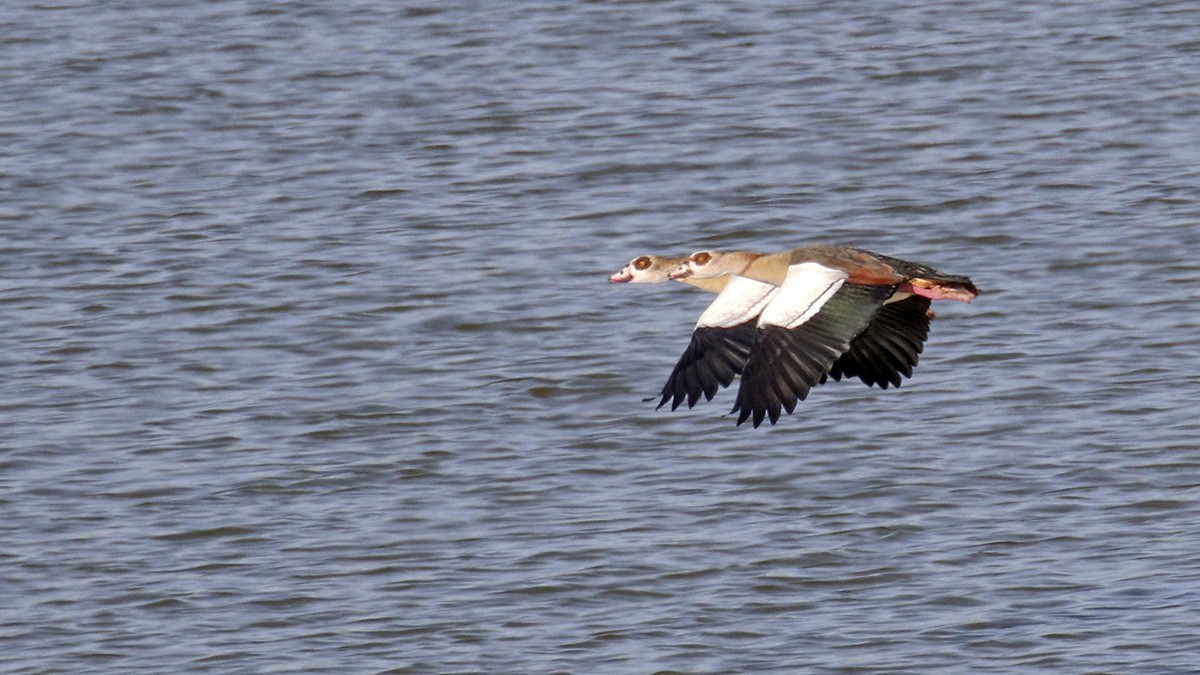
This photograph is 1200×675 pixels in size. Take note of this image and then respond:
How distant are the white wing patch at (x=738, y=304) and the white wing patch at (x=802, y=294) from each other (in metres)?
0.18

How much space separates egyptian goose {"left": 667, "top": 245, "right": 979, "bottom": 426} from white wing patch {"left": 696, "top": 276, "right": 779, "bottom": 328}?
0.05 metres

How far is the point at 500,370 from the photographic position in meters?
12.1

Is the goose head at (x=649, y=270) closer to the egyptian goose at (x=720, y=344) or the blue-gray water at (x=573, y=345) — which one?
the egyptian goose at (x=720, y=344)

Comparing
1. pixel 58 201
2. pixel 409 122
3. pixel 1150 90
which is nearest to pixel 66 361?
pixel 58 201

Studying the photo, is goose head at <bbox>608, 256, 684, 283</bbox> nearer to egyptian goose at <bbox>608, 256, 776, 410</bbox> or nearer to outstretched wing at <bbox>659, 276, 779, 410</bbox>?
egyptian goose at <bbox>608, 256, 776, 410</bbox>

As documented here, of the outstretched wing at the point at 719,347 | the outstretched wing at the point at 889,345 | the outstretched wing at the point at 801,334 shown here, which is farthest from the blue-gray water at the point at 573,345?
the outstretched wing at the point at 801,334

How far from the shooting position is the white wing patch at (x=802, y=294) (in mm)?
8273

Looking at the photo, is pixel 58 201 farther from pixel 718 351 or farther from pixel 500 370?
pixel 718 351

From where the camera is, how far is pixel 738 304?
883 cm

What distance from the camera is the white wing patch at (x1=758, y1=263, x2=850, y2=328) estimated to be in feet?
27.1

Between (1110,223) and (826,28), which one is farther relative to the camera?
(826,28)

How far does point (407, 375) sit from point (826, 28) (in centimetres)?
692

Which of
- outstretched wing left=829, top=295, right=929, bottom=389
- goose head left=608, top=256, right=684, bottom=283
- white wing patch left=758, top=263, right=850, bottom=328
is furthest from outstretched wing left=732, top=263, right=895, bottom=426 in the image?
goose head left=608, top=256, right=684, bottom=283

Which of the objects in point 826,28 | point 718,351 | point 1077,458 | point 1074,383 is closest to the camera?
point 718,351
